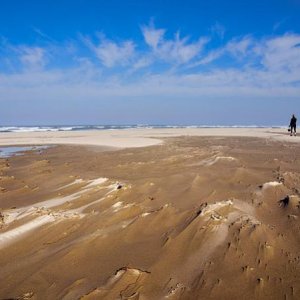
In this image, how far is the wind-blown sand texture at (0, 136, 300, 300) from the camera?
123 inches

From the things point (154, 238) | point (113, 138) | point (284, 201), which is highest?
point (113, 138)

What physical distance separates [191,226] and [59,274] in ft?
5.65

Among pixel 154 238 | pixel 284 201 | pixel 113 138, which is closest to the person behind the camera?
pixel 154 238

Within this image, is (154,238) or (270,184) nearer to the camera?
(154,238)

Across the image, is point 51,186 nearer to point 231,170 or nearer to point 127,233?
point 127,233

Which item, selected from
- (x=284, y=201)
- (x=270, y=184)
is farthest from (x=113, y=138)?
(x=284, y=201)

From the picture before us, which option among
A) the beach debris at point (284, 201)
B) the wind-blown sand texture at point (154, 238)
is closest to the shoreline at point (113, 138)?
the wind-blown sand texture at point (154, 238)

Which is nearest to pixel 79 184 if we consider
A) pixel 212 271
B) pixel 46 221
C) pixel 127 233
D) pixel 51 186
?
pixel 51 186

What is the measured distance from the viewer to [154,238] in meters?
4.14

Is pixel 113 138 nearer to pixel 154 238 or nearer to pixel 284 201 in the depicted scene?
pixel 284 201

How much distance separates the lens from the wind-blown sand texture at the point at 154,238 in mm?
3129

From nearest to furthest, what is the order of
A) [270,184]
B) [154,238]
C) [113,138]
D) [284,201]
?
[154,238] → [284,201] → [270,184] → [113,138]

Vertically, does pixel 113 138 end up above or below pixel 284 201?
above

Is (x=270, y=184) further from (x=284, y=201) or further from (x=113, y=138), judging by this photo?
(x=113, y=138)
